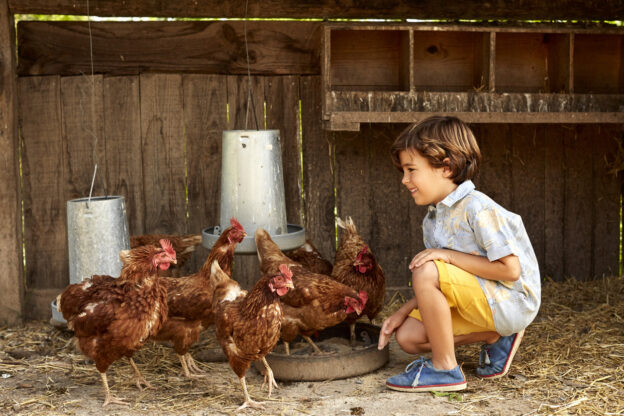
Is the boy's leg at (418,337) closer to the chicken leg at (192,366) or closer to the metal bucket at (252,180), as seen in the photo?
the metal bucket at (252,180)

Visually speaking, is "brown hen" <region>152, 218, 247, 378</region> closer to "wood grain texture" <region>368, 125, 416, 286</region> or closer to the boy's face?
the boy's face

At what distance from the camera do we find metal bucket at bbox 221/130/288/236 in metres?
3.95

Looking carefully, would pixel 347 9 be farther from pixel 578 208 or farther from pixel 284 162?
pixel 578 208

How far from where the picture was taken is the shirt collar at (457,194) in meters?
3.41

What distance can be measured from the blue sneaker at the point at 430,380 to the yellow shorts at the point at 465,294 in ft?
0.91

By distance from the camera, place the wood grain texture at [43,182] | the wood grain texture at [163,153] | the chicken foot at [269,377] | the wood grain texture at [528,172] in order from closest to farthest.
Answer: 1. the chicken foot at [269,377]
2. the wood grain texture at [43,182]
3. the wood grain texture at [163,153]
4. the wood grain texture at [528,172]

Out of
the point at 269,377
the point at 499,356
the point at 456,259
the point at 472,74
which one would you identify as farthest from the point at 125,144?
the point at 499,356

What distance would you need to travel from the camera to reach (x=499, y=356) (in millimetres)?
3684

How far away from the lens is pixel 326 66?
4527mm

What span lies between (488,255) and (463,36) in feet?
7.37

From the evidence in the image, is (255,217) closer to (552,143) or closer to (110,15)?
(110,15)

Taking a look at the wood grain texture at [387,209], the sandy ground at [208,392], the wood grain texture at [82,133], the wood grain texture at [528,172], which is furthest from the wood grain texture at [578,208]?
the wood grain texture at [82,133]

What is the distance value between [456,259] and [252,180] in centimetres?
125

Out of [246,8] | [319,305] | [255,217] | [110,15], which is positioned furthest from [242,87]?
[319,305]
